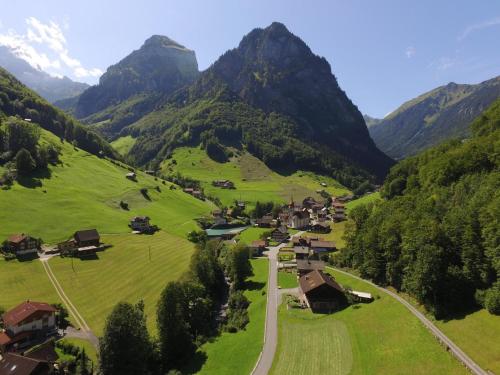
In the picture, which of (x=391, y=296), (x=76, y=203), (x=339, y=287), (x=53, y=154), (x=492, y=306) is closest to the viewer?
(x=492, y=306)

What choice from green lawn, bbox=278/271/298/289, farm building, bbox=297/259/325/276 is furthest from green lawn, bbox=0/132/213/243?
farm building, bbox=297/259/325/276

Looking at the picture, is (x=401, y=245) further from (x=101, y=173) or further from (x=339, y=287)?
(x=101, y=173)

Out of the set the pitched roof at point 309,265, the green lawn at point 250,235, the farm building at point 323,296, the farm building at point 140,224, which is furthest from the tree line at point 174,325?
the green lawn at point 250,235

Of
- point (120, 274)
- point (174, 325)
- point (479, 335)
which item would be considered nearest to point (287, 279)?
point (174, 325)

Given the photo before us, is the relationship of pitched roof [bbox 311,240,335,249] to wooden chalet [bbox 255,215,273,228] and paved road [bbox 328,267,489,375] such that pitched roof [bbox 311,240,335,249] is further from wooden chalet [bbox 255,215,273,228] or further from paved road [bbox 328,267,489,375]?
wooden chalet [bbox 255,215,273,228]

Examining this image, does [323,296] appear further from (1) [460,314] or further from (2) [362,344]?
(1) [460,314]

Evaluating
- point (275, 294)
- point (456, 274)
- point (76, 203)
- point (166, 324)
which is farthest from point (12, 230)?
point (456, 274)

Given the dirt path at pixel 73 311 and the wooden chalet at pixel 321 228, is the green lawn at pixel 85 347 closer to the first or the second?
the dirt path at pixel 73 311
